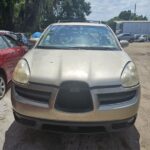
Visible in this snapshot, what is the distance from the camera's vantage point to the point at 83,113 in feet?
12.7

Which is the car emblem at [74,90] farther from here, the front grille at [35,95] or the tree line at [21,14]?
the tree line at [21,14]

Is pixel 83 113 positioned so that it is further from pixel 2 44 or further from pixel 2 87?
pixel 2 44

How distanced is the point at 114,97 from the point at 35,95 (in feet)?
3.28

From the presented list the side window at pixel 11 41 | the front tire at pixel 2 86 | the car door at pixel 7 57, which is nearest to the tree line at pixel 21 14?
the side window at pixel 11 41

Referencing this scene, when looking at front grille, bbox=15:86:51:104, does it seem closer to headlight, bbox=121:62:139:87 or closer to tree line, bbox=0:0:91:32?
headlight, bbox=121:62:139:87

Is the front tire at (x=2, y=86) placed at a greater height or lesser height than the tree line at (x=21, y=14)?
greater

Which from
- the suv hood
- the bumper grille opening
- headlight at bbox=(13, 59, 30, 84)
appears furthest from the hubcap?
the bumper grille opening

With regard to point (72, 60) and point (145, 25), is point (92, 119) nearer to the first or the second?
point (72, 60)

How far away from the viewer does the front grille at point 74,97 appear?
390cm

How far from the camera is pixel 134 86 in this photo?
4195 mm

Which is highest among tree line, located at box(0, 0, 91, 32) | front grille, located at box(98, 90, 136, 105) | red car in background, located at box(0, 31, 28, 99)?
front grille, located at box(98, 90, 136, 105)

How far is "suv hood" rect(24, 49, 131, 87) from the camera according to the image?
3.97m

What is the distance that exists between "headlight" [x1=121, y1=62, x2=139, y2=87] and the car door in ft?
10.0

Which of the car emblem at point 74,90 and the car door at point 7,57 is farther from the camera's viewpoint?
the car door at point 7,57
